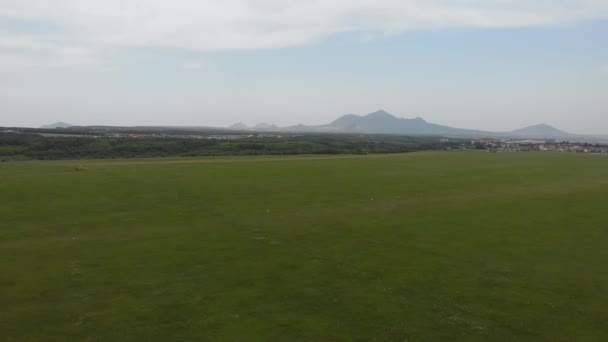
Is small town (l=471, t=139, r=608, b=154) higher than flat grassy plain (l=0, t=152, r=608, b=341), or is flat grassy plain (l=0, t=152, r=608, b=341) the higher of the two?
small town (l=471, t=139, r=608, b=154)

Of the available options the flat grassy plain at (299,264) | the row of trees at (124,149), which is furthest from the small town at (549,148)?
the flat grassy plain at (299,264)

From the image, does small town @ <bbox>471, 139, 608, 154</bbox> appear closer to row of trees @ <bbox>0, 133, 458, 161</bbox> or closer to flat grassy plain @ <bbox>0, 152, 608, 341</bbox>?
row of trees @ <bbox>0, 133, 458, 161</bbox>

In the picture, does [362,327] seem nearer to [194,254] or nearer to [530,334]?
[530,334]

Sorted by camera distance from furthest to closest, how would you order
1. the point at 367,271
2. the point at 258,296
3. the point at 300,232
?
the point at 300,232, the point at 367,271, the point at 258,296

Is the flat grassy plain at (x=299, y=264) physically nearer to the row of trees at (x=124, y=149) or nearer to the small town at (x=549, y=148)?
the row of trees at (x=124, y=149)

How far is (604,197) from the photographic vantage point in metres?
37.4

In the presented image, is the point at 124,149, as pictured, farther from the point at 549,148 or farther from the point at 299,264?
the point at 549,148

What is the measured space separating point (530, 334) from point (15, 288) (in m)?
16.9

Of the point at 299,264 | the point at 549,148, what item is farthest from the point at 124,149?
the point at 549,148

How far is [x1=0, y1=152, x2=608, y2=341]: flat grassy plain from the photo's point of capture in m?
14.4

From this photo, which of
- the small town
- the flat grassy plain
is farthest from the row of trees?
the flat grassy plain

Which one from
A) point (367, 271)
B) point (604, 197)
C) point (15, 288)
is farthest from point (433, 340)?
point (604, 197)

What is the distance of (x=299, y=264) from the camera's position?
20094 mm

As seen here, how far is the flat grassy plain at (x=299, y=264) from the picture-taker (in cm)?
1436
